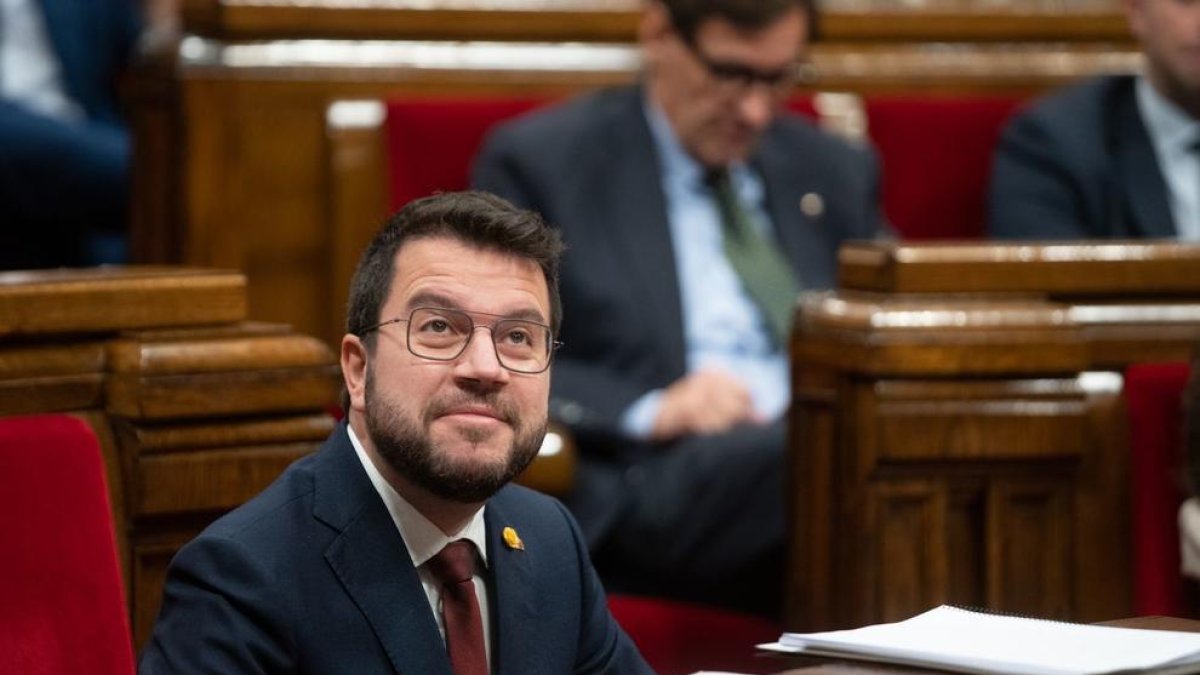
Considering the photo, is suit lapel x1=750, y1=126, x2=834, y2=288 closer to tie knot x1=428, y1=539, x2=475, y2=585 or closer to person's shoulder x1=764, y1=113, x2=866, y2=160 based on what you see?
person's shoulder x1=764, y1=113, x2=866, y2=160

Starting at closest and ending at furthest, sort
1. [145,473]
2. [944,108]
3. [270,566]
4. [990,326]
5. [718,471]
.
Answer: [270,566] < [145,473] < [990,326] < [718,471] < [944,108]

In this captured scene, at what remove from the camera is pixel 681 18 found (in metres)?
2.32

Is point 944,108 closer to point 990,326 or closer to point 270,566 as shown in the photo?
point 990,326

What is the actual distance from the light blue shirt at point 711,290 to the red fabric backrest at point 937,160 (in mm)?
219

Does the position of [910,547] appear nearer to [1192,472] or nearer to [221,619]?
[1192,472]

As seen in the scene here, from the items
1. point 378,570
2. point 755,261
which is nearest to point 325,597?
point 378,570

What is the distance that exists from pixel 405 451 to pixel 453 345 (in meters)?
0.07

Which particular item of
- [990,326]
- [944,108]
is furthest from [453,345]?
[944,108]

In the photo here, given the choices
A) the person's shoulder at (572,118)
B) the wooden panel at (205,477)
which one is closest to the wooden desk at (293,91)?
the person's shoulder at (572,118)

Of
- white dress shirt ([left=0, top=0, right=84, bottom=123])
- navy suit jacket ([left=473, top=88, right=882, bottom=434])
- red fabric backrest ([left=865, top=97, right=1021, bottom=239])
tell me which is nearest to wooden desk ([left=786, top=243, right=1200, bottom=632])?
navy suit jacket ([left=473, top=88, right=882, bottom=434])

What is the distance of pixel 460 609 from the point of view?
3.92 feet

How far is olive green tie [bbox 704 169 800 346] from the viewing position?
2.31m

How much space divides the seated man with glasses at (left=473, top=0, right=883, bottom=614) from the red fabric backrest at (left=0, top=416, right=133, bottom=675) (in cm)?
73

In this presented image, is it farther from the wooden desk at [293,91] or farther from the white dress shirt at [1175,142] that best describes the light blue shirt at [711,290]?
the white dress shirt at [1175,142]
